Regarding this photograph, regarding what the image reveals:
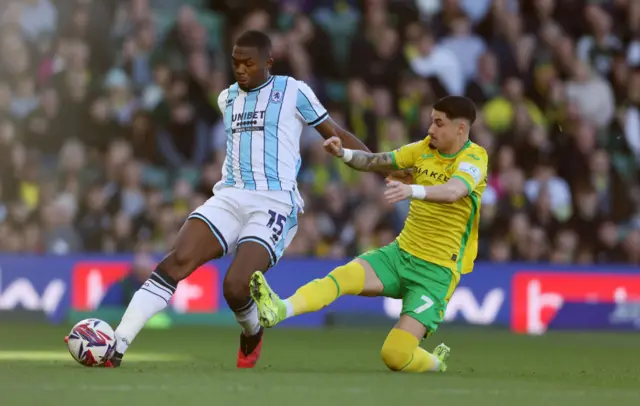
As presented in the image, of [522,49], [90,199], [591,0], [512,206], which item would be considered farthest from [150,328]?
[591,0]

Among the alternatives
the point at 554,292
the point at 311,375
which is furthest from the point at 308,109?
the point at 554,292

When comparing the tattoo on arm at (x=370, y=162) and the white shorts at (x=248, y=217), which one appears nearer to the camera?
the white shorts at (x=248, y=217)

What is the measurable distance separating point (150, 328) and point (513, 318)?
15.1 ft

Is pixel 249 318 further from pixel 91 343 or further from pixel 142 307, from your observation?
pixel 91 343

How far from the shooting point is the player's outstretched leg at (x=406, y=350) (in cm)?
983

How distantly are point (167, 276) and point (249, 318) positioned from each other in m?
0.80

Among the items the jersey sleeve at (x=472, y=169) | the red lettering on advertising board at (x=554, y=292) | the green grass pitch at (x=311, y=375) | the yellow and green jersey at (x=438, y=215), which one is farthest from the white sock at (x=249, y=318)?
the red lettering on advertising board at (x=554, y=292)

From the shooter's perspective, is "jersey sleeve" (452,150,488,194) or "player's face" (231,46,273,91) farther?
"player's face" (231,46,273,91)

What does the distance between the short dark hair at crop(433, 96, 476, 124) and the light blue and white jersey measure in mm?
869

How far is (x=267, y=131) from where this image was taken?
999cm

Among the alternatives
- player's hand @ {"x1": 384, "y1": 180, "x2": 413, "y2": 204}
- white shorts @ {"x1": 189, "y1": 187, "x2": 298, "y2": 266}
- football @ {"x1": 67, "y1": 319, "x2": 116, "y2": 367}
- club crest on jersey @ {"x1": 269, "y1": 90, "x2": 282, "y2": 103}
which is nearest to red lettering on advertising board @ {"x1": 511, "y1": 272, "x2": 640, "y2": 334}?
white shorts @ {"x1": 189, "y1": 187, "x2": 298, "y2": 266}

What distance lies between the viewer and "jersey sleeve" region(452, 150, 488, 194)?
9.70 meters

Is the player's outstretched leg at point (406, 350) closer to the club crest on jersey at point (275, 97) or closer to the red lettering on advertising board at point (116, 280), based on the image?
the club crest on jersey at point (275, 97)

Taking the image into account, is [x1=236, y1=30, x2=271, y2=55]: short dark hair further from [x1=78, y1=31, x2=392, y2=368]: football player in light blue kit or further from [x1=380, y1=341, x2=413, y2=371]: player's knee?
[x1=380, y1=341, x2=413, y2=371]: player's knee
